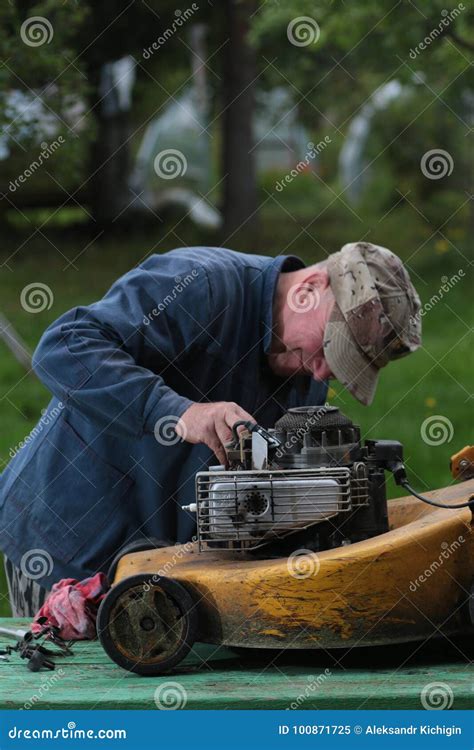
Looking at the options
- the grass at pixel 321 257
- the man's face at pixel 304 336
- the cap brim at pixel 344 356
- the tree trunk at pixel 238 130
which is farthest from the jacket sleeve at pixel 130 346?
the tree trunk at pixel 238 130

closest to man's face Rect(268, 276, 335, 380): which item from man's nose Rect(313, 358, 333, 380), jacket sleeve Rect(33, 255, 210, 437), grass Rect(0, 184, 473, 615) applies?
man's nose Rect(313, 358, 333, 380)

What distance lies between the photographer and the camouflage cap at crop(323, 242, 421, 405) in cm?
385

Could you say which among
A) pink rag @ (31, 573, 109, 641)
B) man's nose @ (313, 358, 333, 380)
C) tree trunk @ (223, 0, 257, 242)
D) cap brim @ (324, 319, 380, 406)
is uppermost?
tree trunk @ (223, 0, 257, 242)

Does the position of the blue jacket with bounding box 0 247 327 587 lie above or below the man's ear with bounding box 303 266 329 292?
below

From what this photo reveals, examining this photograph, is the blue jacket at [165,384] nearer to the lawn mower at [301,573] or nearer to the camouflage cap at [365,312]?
the camouflage cap at [365,312]

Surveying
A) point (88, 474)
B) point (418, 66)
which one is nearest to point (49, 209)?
point (418, 66)

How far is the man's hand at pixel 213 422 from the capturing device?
11.3 ft

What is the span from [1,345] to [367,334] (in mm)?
8172

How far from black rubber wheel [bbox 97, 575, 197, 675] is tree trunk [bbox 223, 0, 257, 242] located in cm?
1229

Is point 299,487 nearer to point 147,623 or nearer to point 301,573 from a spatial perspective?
point 301,573

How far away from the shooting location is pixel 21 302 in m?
13.2

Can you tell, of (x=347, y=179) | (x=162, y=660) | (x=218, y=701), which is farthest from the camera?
(x=347, y=179)

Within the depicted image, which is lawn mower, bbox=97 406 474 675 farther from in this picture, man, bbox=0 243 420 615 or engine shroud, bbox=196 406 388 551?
man, bbox=0 243 420 615

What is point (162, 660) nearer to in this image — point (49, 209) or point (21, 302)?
point (21, 302)
